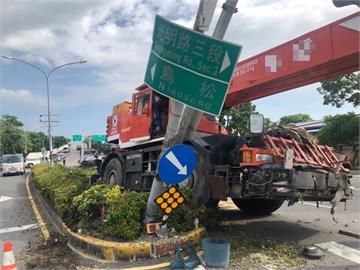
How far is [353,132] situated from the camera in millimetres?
30984

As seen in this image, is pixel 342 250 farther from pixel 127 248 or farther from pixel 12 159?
pixel 12 159

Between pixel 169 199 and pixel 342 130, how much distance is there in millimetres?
29161

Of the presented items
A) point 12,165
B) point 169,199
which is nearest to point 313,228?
point 169,199

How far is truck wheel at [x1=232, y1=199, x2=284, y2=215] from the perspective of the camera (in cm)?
871

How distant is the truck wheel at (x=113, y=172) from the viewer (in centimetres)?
1023

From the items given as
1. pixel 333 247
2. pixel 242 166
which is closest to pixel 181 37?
pixel 242 166

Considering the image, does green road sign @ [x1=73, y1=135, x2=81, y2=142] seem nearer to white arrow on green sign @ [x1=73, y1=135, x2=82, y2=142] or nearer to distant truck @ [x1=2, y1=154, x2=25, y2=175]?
white arrow on green sign @ [x1=73, y1=135, x2=82, y2=142]

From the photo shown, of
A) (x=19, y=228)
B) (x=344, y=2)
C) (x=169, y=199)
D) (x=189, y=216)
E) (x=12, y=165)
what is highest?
(x=344, y=2)

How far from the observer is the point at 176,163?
544cm

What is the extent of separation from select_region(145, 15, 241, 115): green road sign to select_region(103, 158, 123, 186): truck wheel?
535 centimetres

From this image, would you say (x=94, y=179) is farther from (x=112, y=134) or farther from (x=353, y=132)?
(x=353, y=132)

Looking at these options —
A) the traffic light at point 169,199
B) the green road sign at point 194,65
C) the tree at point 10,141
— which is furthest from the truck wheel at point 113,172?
the tree at point 10,141

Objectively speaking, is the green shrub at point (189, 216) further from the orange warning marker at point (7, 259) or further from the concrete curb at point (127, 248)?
the orange warning marker at point (7, 259)

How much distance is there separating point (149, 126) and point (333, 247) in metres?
4.85
